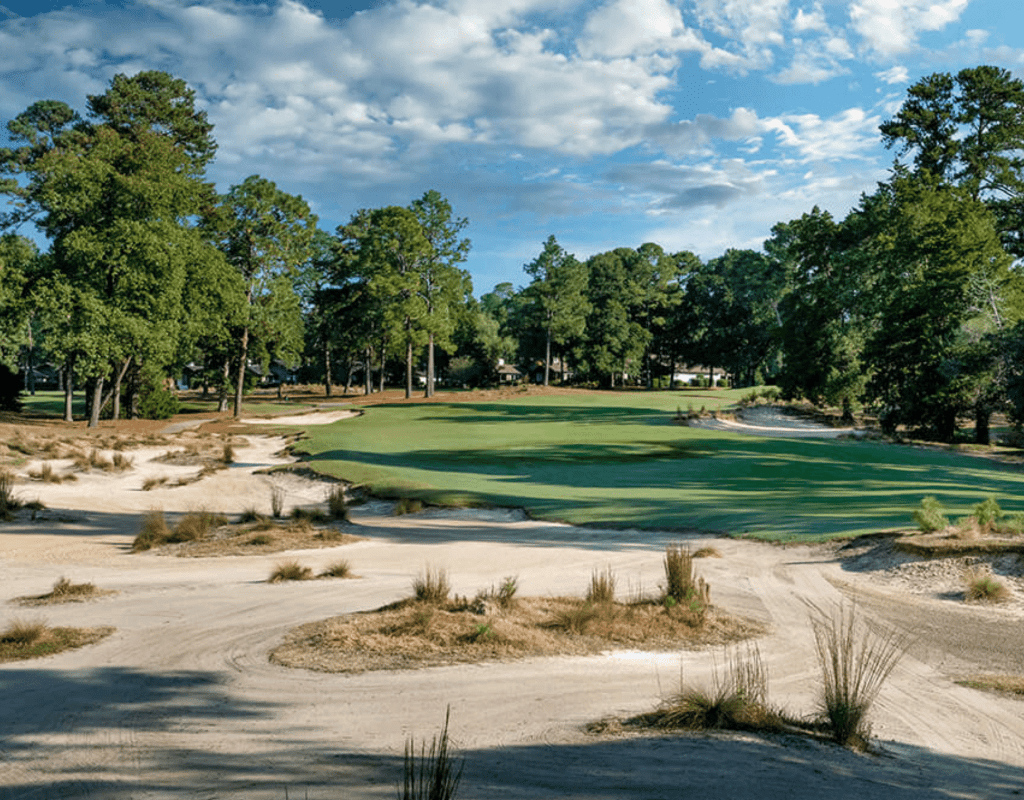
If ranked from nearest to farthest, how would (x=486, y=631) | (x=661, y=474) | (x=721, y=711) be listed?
1. (x=721, y=711)
2. (x=486, y=631)
3. (x=661, y=474)

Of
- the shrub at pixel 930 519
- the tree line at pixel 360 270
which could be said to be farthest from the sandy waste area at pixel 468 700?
the tree line at pixel 360 270

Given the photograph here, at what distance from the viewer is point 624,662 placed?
7.24 meters

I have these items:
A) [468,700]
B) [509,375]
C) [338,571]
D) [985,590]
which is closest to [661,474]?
[985,590]

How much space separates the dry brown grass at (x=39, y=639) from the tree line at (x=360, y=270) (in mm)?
27432

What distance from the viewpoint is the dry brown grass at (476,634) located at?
7219mm

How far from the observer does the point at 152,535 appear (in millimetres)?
13938

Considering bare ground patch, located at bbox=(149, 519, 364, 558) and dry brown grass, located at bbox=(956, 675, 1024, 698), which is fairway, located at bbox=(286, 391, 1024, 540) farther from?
dry brown grass, located at bbox=(956, 675, 1024, 698)

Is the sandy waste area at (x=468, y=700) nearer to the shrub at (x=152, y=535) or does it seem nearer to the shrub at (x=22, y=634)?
the shrub at (x=22, y=634)

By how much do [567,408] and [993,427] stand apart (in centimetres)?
2651

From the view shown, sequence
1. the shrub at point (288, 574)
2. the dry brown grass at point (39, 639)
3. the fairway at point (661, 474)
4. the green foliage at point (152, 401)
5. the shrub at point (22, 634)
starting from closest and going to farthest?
the dry brown grass at point (39, 639), the shrub at point (22, 634), the shrub at point (288, 574), the fairway at point (661, 474), the green foliage at point (152, 401)

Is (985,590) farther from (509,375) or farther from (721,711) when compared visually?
(509,375)

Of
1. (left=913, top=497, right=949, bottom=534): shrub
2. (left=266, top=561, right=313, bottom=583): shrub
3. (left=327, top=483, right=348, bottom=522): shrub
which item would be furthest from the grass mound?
(left=327, top=483, right=348, bottom=522): shrub

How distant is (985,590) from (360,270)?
52.7m

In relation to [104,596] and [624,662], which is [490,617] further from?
[104,596]
